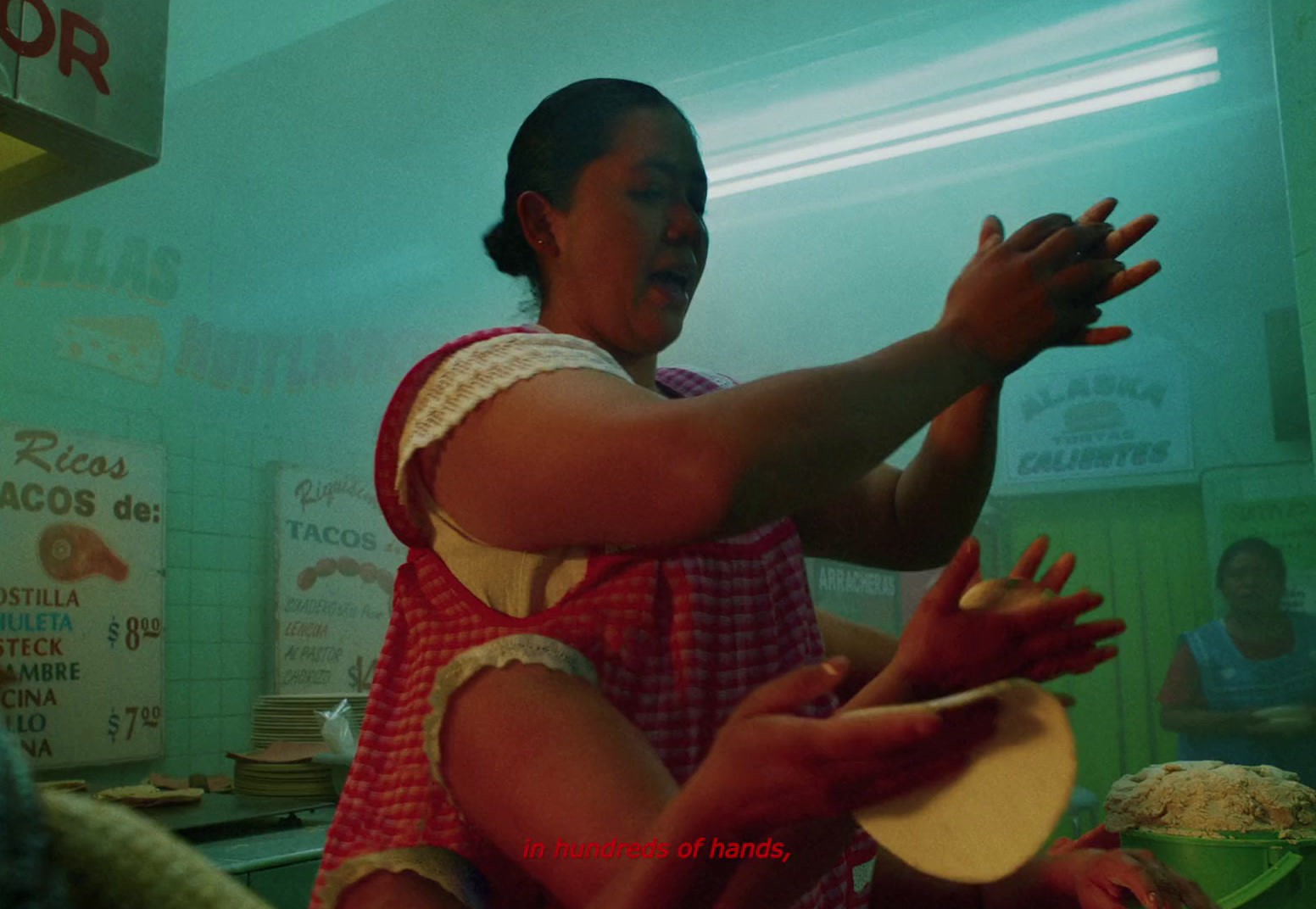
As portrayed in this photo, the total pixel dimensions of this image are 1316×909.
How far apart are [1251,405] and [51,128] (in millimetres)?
2860

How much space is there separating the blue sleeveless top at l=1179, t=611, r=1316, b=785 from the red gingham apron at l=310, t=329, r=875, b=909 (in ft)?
4.40

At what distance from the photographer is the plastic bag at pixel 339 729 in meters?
2.00

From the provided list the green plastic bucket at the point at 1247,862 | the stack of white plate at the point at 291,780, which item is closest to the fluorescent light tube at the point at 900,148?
the green plastic bucket at the point at 1247,862

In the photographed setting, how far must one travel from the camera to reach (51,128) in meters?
1.17

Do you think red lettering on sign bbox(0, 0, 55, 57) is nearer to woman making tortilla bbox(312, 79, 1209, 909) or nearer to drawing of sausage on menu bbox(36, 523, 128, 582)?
woman making tortilla bbox(312, 79, 1209, 909)

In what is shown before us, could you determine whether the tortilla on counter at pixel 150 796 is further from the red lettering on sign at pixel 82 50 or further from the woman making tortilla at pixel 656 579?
the woman making tortilla at pixel 656 579

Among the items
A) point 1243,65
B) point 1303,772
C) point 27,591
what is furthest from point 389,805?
point 27,591

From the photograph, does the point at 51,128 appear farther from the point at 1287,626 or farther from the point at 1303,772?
the point at 1287,626

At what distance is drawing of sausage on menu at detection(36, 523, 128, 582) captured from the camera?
260 centimetres

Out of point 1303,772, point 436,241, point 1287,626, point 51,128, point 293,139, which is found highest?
point 293,139

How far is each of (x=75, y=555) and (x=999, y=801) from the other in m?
2.89

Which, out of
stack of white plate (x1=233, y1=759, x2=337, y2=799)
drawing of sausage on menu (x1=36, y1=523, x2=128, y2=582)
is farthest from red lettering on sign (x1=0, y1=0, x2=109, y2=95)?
drawing of sausage on menu (x1=36, y1=523, x2=128, y2=582)

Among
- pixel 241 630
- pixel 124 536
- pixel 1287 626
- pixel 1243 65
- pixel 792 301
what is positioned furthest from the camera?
pixel 241 630

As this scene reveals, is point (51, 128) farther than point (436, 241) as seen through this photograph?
Yes
